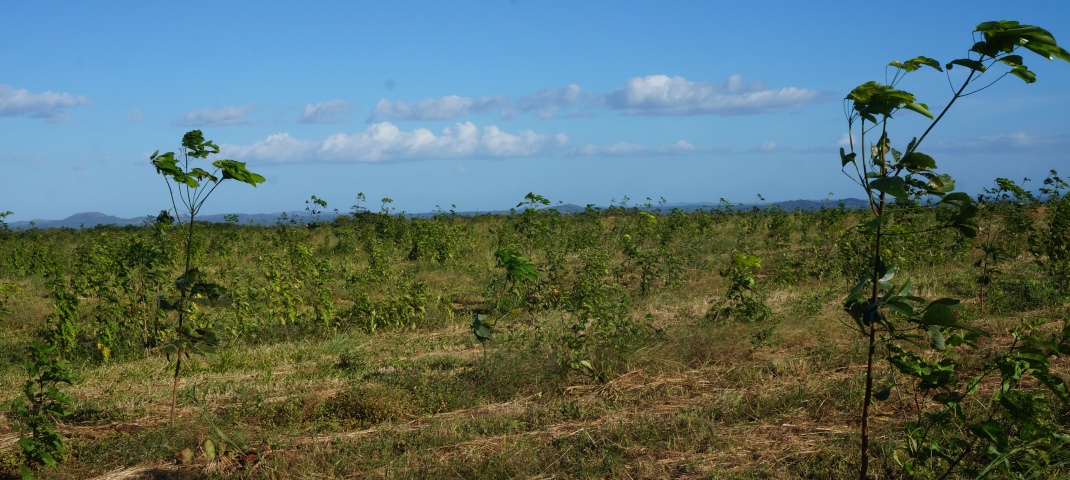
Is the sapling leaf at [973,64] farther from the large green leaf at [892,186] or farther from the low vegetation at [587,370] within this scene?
the large green leaf at [892,186]

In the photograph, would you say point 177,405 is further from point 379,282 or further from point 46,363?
point 379,282

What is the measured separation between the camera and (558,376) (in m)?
5.93

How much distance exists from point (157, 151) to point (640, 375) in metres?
3.45

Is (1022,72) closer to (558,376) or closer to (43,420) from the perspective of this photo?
(558,376)

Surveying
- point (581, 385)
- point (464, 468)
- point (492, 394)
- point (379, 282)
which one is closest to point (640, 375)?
point (581, 385)

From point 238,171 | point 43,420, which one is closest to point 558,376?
point 238,171

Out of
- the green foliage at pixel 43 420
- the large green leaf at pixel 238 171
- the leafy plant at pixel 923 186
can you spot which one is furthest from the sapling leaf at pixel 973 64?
the green foliage at pixel 43 420

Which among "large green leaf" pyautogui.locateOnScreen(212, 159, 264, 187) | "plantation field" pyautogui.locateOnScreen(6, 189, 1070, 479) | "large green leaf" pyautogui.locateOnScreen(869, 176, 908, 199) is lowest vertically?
"plantation field" pyautogui.locateOnScreen(6, 189, 1070, 479)

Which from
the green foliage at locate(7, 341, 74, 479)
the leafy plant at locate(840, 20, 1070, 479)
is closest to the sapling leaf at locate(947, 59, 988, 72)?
the leafy plant at locate(840, 20, 1070, 479)

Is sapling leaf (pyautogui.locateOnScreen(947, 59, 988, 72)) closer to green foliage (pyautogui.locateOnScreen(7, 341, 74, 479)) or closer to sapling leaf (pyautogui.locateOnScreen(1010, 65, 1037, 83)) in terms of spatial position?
sapling leaf (pyautogui.locateOnScreen(1010, 65, 1037, 83))

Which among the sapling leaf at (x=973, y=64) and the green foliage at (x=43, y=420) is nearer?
the sapling leaf at (x=973, y=64)

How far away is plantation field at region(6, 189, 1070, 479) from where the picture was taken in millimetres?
4082

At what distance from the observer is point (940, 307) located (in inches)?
99.9

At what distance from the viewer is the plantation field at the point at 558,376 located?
4.08 metres
